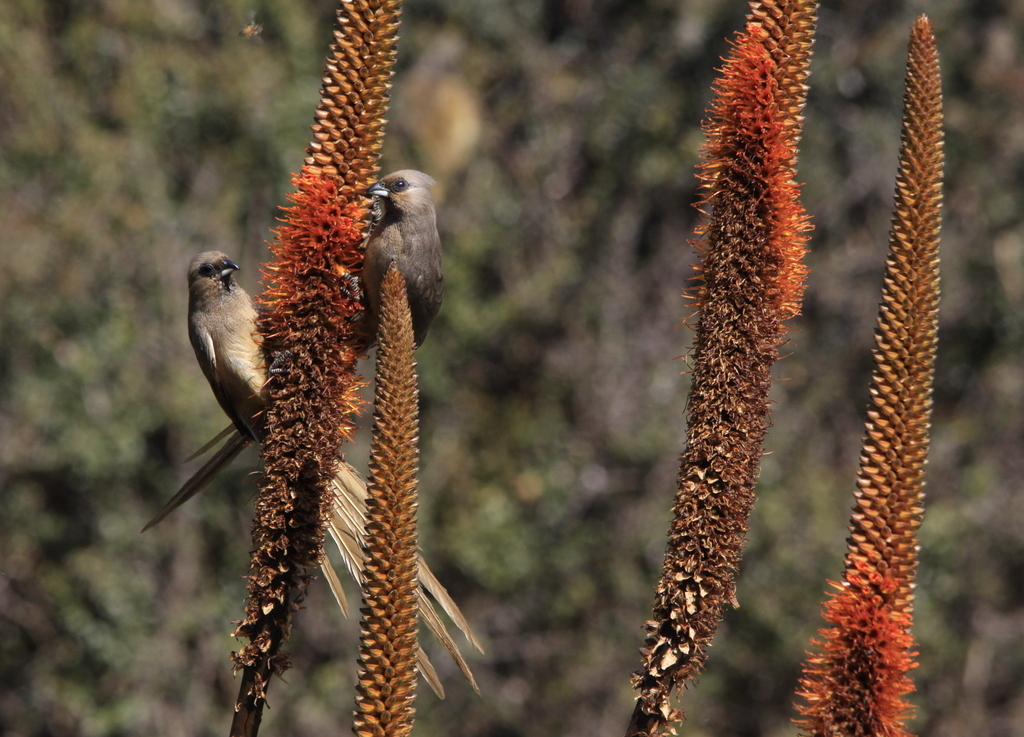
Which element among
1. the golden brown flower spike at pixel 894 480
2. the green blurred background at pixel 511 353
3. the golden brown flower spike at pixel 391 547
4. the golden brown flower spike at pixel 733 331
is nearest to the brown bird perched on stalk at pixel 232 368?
the golden brown flower spike at pixel 391 547

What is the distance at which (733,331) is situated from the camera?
3418 millimetres

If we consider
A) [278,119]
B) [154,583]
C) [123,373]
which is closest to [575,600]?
[154,583]

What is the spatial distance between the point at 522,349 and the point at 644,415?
191 centimetres

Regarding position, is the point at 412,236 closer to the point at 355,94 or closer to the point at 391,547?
the point at 355,94

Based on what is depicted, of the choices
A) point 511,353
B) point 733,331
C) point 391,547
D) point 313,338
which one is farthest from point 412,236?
point 511,353

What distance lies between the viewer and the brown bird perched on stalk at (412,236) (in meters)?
5.36

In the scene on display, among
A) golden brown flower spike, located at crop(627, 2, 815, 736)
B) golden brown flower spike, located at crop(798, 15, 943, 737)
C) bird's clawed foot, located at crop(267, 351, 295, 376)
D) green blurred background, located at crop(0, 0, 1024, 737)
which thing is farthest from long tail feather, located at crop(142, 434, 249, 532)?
green blurred background, located at crop(0, 0, 1024, 737)

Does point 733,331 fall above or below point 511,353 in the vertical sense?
above

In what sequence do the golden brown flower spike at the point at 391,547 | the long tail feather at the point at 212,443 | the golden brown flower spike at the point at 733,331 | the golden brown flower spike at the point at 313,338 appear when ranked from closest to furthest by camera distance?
the golden brown flower spike at the point at 391,547 → the golden brown flower spike at the point at 733,331 → the golden brown flower spike at the point at 313,338 → the long tail feather at the point at 212,443

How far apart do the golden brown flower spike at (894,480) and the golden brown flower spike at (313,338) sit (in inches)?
64.5

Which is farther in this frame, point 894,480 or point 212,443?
point 212,443

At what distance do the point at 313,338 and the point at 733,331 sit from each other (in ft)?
4.85

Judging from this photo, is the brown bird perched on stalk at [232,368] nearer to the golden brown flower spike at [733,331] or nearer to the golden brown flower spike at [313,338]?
the golden brown flower spike at [313,338]

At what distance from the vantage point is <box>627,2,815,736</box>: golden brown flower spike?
3.34 metres
